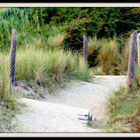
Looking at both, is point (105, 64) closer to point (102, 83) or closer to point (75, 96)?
point (102, 83)

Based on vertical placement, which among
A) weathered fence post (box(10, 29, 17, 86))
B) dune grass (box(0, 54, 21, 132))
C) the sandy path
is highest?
weathered fence post (box(10, 29, 17, 86))

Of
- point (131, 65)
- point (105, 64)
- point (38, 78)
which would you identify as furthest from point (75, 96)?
point (105, 64)

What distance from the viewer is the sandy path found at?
4809mm

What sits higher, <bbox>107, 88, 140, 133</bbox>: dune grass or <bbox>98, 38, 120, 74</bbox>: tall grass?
<bbox>98, 38, 120, 74</bbox>: tall grass

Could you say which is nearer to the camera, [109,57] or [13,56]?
[13,56]

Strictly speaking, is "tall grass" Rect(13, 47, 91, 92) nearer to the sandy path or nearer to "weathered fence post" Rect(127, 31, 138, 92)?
the sandy path

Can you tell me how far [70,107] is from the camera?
18.7ft

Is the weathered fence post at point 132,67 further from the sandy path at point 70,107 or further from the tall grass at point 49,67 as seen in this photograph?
the tall grass at point 49,67

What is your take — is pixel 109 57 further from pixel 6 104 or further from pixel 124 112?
pixel 6 104

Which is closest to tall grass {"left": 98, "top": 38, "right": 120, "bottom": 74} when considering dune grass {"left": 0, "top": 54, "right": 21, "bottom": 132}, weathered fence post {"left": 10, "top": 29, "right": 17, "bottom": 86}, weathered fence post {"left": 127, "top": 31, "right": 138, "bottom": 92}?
weathered fence post {"left": 127, "top": 31, "right": 138, "bottom": 92}

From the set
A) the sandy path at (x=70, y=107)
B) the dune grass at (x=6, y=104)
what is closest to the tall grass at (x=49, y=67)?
the sandy path at (x=70, y=107)

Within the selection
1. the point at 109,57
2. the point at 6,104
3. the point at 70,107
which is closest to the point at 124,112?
the point at 70,107

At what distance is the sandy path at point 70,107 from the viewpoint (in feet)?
15.8

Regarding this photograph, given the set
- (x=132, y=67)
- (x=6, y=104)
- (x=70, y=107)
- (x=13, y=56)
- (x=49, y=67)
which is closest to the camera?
(x=6, y=104)
